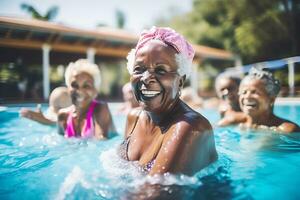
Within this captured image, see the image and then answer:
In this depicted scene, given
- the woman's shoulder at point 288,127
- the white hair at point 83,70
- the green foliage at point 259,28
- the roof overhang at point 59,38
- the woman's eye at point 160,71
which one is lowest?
A: the woman's shoulder at point 288,127

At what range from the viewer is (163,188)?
221 cm

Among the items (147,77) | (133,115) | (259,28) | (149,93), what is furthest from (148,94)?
(259,28)

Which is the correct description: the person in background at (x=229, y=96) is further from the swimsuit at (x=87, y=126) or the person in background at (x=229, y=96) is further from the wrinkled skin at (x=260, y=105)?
the swimsuit at (x=87, y=126)

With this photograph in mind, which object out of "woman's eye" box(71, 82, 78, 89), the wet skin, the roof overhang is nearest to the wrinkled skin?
the wet skin

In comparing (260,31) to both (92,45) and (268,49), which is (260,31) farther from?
(92,45)

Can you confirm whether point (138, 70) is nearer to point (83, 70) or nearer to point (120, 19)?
point (83, 70)

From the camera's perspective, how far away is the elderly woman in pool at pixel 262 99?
4695mm

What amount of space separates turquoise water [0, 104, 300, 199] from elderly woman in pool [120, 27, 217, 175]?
0.39 feet

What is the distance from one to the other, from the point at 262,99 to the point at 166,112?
263 centimetres

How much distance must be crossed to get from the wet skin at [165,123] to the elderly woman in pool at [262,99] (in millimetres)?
2274

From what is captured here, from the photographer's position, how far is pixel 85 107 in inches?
184

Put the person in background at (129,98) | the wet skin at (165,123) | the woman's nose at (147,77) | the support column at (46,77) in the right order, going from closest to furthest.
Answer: the wet skin at (165,123) < the woman's nose at (147,77) < the person in background at (129,98) < the support column at (46,77)

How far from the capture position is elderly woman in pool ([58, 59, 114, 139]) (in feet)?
14.8

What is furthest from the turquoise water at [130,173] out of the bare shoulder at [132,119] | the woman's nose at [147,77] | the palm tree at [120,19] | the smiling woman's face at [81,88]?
the palm tree at [120,19]
